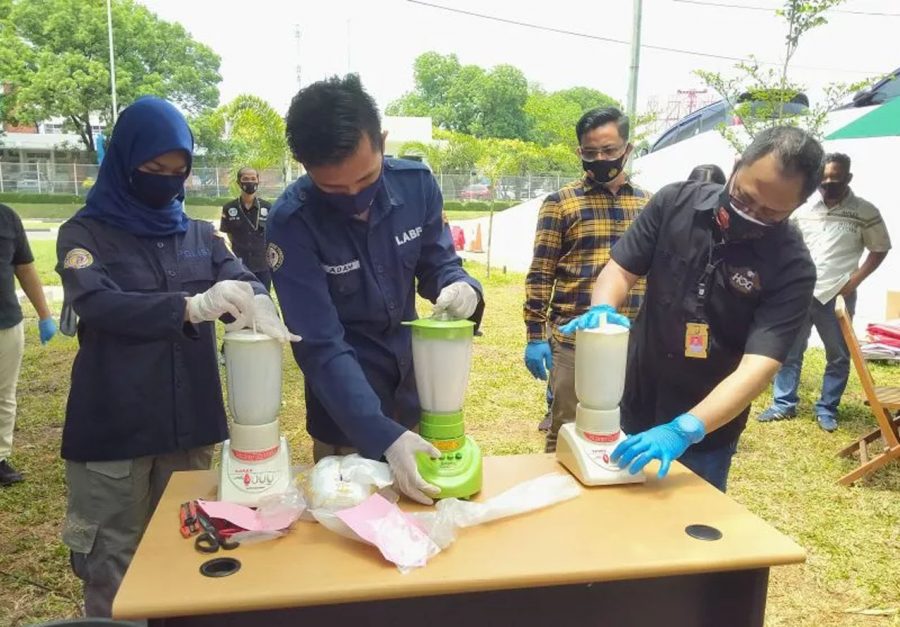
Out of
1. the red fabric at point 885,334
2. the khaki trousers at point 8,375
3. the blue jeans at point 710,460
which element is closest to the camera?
the blue jeans at point 710,460

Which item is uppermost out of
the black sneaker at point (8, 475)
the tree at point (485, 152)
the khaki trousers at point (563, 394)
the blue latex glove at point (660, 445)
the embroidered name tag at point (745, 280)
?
the tree at point (485, 152)

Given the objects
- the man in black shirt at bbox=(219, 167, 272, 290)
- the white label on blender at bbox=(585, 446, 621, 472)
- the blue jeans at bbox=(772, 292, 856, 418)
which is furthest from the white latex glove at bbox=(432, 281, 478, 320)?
the man in black shirt at bbox=(219, 167, 272, 290)

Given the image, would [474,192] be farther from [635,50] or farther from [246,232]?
[246,232]

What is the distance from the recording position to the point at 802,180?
1571mm

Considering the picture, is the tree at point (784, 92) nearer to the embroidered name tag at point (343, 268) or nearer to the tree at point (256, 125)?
the embroidered name tag at point (343, 268)

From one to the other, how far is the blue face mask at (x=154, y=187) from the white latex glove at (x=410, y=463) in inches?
36.2

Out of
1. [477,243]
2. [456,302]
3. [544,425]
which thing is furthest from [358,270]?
[477,243]

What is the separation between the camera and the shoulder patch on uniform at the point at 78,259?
1619mm

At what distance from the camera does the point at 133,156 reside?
1.70m

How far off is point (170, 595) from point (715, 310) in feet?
4.64

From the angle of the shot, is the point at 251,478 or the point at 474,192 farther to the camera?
the point at 474,192

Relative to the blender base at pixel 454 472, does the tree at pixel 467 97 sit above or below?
above

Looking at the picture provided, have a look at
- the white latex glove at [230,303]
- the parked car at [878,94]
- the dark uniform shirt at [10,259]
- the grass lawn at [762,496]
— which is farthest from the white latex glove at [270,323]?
the parked car at [878,94]

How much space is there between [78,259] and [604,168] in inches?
77.0
